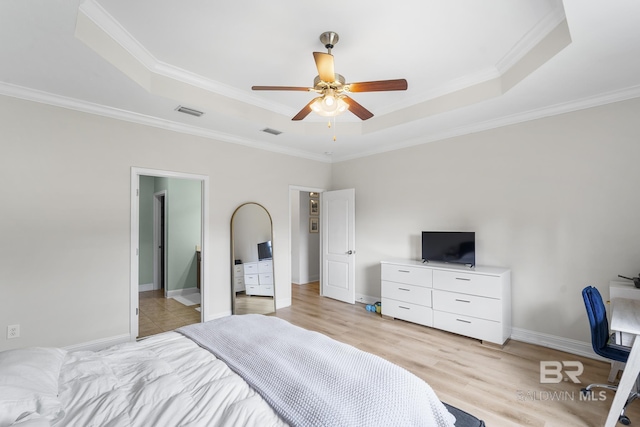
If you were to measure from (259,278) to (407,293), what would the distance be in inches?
86.7

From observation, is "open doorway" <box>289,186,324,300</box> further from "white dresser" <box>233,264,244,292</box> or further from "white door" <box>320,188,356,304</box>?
"white dresser" <box>233,264,244,292</box>

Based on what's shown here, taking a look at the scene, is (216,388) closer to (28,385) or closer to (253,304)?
(28,385)

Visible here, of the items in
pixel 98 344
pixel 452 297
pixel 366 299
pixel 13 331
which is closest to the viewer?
pixel 13 331

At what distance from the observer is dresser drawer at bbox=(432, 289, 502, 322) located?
332cm

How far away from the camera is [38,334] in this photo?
2867 mm

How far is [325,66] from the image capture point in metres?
2.11

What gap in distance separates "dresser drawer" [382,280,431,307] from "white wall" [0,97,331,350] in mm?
3154

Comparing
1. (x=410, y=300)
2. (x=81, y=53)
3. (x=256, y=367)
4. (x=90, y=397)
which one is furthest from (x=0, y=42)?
(x=410, y=300)

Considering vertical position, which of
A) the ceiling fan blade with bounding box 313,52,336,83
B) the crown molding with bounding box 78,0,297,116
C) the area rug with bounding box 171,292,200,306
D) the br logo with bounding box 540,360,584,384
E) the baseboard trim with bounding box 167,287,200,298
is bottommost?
the br logo with bounding box 540,360,584,384

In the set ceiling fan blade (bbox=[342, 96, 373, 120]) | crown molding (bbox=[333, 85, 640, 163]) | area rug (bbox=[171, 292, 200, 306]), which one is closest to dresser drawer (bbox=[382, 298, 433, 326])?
crown molding (bbox=[333, 85, 640, 163])

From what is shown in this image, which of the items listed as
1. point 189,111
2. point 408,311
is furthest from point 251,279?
point 189,111

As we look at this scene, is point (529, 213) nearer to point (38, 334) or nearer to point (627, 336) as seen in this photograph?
point (627, 336)

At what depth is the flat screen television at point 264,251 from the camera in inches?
183

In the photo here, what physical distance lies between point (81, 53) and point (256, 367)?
257cm
